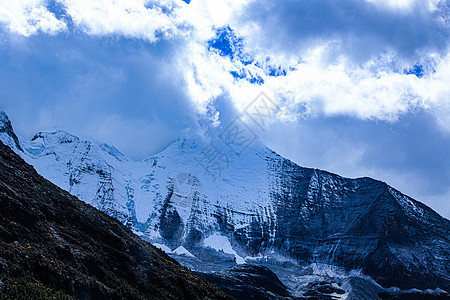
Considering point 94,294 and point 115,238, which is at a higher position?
point 115,238

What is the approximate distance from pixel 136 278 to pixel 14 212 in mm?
15827

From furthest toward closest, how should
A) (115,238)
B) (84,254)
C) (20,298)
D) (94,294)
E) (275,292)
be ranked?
1. (275,292)
2. (115,238)
3. (84,254)
4. (94,294)
5. (20,298)

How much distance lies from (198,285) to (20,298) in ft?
101

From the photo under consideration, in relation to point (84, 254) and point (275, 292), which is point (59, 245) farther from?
point (275, 292)

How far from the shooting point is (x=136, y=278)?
1900 inches

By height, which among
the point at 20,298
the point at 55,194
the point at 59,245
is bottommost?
the point at 20,298

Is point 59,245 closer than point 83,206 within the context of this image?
Yes

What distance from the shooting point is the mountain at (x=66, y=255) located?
34.1 m

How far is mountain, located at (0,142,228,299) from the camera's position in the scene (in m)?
34.1

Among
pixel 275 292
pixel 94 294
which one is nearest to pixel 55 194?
pixel 94 294

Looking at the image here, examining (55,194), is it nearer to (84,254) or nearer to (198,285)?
(84,254)

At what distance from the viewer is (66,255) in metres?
40.9

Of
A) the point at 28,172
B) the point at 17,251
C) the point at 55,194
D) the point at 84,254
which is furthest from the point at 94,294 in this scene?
the point at 28,172

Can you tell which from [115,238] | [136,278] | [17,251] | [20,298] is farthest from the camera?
[115,238]
